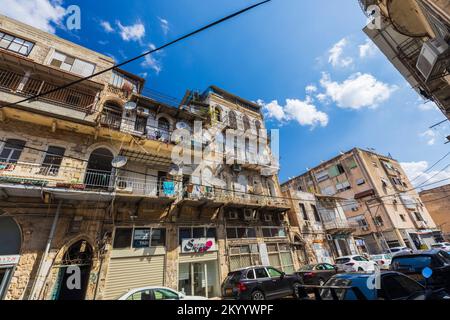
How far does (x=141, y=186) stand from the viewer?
42.4 ft

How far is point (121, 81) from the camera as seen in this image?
51.5 feet

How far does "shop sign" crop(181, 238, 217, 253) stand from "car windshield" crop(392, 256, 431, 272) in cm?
965

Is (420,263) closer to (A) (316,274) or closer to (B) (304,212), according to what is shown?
(A) (316,274)

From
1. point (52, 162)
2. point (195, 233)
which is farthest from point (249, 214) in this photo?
point (52, 162)

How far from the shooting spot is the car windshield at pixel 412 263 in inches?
306

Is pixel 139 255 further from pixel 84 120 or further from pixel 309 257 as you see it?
pixel 309 257

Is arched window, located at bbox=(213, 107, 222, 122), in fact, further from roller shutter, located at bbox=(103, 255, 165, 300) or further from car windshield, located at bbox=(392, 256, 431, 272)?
car windshield, located at bbox=(392, 256, 431, 272)

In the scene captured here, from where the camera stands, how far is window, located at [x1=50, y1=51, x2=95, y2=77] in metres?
13.7

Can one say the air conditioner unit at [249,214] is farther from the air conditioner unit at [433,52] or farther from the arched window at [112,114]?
the air conditioner unit at [433,52]

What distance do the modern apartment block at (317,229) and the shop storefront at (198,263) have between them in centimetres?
806

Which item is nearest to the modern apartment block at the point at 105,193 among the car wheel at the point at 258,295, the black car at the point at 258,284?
the black car at the point at 258,284

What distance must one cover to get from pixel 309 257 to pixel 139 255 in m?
14.2

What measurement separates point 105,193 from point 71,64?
34.4 ft

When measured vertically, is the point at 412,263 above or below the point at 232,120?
below
